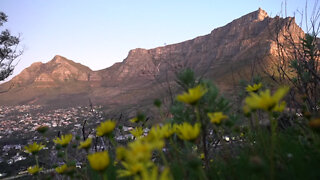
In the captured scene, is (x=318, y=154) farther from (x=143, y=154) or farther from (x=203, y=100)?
(x=143, y=154)

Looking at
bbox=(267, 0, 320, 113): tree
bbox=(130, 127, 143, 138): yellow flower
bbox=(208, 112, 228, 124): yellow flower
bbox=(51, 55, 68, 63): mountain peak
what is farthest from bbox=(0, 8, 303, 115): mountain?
bbox=(208, 112, 228, 124): yellow flower

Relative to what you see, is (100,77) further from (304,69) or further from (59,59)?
(304,69)

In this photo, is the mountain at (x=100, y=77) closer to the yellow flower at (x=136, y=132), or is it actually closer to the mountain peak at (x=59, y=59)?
the mountain peak at (x=59, y=59)

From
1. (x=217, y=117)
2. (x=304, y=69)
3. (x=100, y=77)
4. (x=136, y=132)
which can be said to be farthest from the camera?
(x=100, y=77)

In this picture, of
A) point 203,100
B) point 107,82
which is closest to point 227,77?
point 203,100

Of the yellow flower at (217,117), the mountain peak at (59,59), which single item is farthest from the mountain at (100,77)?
the yellow flower at (217,117)

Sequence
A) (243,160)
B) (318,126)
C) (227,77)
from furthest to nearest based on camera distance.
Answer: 1. (227,77)
2. (243,160)
3. (318,126)

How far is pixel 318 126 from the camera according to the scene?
45.4 inches

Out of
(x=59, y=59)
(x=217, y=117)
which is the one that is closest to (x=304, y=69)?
(x=217, y=117)

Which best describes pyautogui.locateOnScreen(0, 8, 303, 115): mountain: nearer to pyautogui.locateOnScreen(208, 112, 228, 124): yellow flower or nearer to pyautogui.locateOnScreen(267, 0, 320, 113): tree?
pyautogui.locateOnScreen(267, 0, 320, 113): tree

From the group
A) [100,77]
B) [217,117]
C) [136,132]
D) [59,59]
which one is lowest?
[136,132]

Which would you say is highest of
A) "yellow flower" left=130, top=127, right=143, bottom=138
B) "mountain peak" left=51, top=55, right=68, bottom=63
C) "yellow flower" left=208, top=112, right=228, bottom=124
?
"mountain peak" left=51, top=55, right=68, bottom=63

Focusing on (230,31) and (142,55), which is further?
(142,55)

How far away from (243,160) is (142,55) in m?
120
